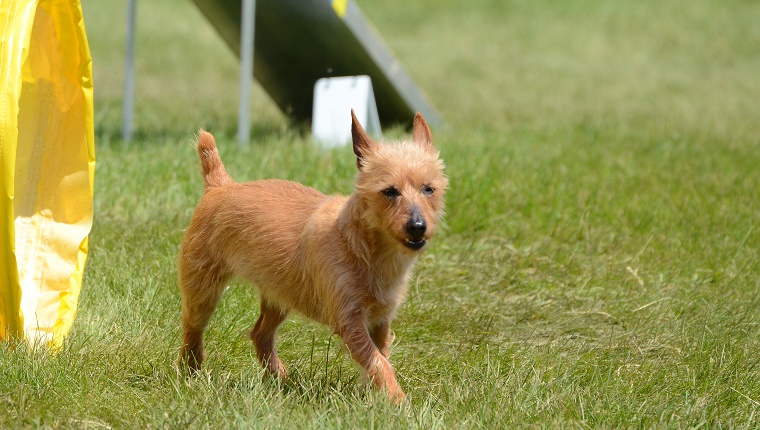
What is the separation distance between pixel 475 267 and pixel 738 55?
1189cm

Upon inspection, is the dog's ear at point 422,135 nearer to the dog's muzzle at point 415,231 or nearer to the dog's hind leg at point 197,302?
the dog's muzzle at point 415,231

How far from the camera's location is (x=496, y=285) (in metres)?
5.50

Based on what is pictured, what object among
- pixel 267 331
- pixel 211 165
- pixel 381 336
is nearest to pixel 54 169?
pixel 211 165

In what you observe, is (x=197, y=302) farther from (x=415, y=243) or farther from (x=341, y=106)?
(x=341, y=106)

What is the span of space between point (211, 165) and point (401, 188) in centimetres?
108

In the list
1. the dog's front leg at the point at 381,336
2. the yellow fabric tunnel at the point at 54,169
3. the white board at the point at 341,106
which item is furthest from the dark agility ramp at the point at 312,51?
the dog's front leg at the point at 381,336

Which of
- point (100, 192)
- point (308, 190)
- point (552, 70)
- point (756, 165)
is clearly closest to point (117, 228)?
point (100, 192)

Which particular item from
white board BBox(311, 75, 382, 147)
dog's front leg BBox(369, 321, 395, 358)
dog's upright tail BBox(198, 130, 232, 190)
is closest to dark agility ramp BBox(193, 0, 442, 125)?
white board BBox(311, 75, 382, 147)

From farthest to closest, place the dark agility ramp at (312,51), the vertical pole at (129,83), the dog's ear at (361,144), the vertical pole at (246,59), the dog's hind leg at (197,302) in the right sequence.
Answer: the vertical pole at (129,83) < the dark agility ramp at (312,51) < the vertical pole at (246,59) < the dog's hind leg at (197,302) < the dog's ear at (361,144)

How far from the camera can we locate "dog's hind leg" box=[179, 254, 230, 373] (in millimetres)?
4184

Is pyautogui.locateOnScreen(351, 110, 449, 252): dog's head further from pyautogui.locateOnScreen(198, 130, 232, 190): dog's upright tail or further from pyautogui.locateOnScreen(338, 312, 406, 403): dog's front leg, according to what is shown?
pyautogui.locateOnScreen(198, 130, 232, 190): dog's upright tail

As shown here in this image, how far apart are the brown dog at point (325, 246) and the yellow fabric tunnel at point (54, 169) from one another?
1.75 feet

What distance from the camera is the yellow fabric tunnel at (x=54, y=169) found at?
438 centimetres

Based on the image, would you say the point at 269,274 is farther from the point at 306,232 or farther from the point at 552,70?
the point at 552,70
